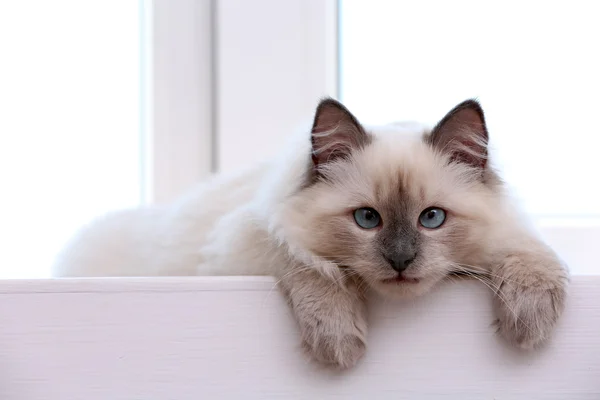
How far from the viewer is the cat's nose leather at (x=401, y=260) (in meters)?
1.08

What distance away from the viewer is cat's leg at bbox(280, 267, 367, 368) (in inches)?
42.4

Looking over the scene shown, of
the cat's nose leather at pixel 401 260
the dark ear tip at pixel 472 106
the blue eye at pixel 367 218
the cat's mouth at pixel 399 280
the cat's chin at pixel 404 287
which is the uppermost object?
the dark ear tip at pixel 472 106

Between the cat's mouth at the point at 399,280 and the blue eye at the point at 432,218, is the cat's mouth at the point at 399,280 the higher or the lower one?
the lower one

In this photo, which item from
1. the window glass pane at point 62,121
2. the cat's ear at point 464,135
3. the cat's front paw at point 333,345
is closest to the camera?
the cat's front paw at point 333,345

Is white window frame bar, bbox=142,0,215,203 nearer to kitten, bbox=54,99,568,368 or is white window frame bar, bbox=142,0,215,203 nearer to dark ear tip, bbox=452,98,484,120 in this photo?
kitten, bbox=54,99,568,368

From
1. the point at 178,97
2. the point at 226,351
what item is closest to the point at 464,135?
the point at 226,351

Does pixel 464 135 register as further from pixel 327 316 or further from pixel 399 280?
pixel 327 316

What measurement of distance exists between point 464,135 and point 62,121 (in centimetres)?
126

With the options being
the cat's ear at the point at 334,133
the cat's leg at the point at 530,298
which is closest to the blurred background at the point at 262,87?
the cat's ear at the point at 334,133

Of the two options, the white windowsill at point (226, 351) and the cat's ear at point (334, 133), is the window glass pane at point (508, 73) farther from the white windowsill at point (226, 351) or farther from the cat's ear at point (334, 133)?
the white windowsill at point (226, 351)

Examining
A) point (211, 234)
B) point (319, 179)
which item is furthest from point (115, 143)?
point (319, 179)

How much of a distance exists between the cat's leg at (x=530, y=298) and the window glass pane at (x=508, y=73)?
86cm

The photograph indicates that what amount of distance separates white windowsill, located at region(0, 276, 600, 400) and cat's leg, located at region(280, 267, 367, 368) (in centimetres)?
3

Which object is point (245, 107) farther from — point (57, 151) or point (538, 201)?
point (538, 201)
